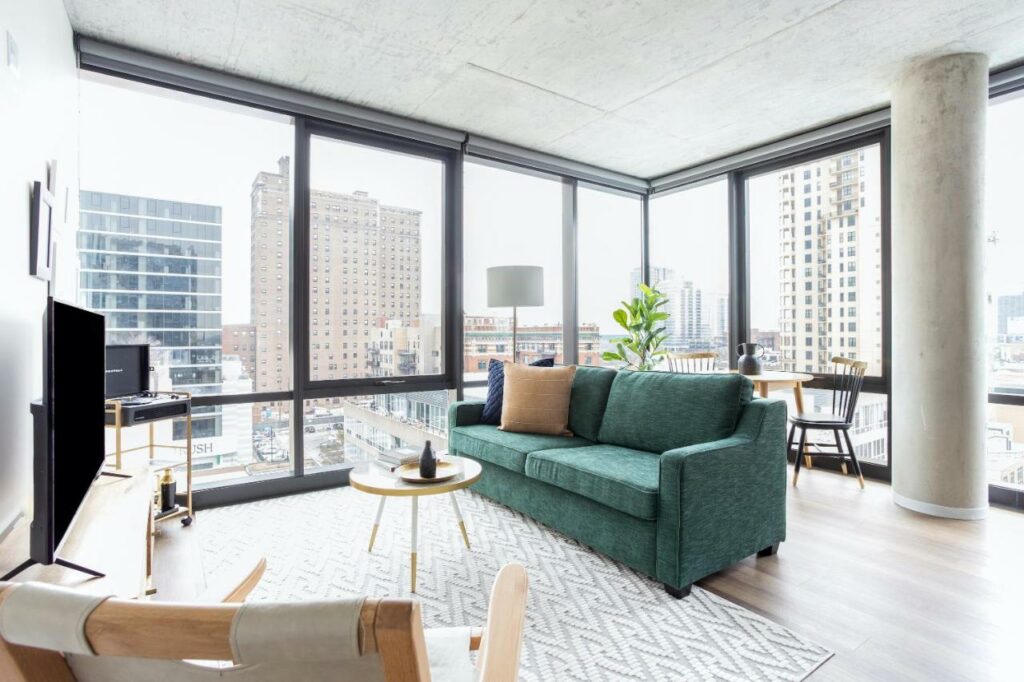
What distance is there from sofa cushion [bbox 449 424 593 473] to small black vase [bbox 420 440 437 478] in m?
0.65

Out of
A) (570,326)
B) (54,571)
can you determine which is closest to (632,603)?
(54,571)

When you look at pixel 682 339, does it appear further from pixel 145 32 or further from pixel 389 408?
pixel 145 32

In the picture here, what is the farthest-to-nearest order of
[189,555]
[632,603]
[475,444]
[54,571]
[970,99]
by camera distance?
[475,444]
[970,99]
[189,555]
[632,603]
[54,571]

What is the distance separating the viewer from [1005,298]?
3449 mm

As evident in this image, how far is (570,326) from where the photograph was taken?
5285 millimetres

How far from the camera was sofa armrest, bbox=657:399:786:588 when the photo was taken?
2166 millimetres

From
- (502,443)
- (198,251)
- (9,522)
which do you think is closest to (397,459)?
(502,443)

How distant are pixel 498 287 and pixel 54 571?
333cm

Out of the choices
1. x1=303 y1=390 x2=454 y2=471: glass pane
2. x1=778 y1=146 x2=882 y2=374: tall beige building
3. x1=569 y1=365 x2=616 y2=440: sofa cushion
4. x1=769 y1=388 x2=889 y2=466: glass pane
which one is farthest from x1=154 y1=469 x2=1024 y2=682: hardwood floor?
x1=778 y1=146 x2=882 y2=374: tall beige building

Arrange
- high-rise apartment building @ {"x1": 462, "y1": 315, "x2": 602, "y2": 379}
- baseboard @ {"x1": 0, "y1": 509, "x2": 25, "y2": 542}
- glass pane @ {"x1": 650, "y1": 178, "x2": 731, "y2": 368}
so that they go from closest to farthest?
baseboard @ {"x1": 0, "y1": 509, "x2": 25, "y2": 542} < high-rise apartment building @ {"x1": 462, "y1": 315, "x2": 602, "y2": 379} < glass pane @ {"x1": 650, "y1": 178, "x2": 731, "y2": 368}

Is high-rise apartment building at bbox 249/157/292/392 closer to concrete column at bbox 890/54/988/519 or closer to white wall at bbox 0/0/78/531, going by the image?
white wall at bbox 0/0/78/531

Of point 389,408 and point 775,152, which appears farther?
point 775,152

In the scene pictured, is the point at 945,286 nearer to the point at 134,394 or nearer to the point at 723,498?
the point at 723,498

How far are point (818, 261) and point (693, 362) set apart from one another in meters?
1.28
